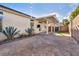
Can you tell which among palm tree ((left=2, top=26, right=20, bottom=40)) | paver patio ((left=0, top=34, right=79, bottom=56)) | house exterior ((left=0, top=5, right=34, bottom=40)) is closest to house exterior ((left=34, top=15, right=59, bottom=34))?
paver patio ((left=0, top=34, right=79, bottom=56))

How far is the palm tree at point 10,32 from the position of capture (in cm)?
758

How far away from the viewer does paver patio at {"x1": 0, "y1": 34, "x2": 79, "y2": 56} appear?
225 inches

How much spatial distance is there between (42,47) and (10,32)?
2.40m

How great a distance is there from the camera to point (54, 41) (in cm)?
786

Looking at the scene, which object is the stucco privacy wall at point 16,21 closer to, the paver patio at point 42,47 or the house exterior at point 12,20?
→ the house exterior at point 12,20

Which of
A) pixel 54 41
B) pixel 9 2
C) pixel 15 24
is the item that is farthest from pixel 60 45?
pixel 9 2

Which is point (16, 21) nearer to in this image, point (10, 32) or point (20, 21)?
point (20, 21)

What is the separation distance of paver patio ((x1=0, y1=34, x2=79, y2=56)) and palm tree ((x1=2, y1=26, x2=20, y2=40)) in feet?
1.86

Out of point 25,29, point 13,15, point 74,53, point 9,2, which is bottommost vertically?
point 74,53

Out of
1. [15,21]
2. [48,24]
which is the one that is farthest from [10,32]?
[48,24]

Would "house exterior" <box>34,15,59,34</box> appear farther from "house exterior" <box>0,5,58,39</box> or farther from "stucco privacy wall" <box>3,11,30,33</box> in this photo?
"stucco privacy wall" <box>3,11,30,33</box>

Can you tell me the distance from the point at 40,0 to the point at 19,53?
104 inches

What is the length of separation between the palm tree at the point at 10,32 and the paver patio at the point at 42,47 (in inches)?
22.4

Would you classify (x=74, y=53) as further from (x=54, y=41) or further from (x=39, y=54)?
(x=54, y=41)
